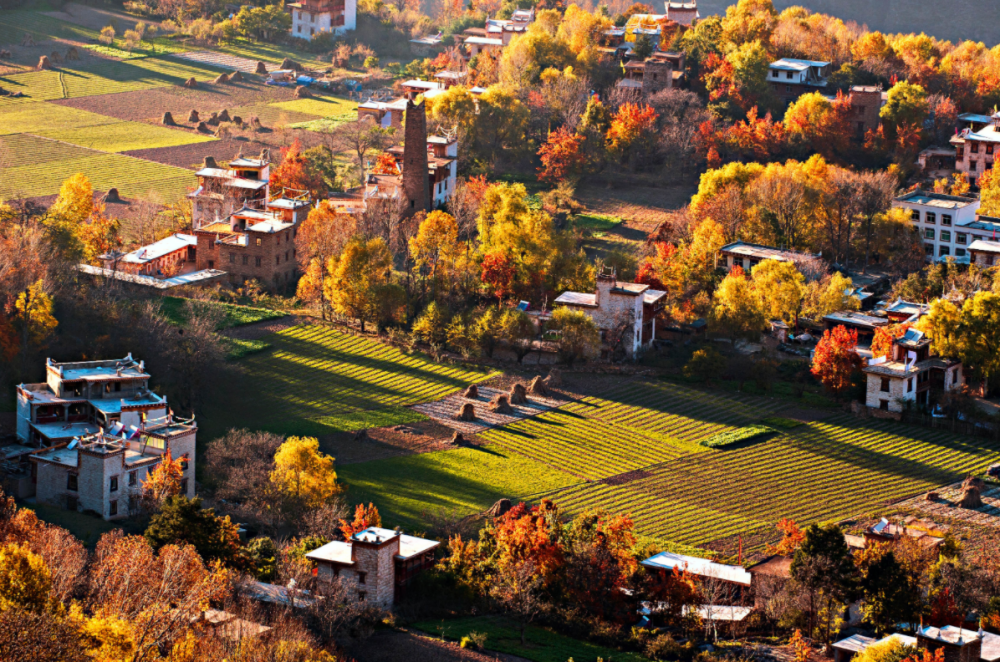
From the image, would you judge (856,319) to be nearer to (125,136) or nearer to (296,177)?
(296,177)

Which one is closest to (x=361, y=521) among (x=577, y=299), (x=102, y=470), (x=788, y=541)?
(x=102, y=470)

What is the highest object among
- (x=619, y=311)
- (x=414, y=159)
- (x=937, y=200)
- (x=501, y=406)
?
(x=414, y=159)

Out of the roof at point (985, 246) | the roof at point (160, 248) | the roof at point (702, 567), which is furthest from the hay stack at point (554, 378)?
the roof at point (985, 246)

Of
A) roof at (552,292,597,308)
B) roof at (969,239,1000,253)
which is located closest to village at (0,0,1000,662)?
roof at (552,292,597,308)

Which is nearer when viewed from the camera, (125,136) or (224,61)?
(125,136)

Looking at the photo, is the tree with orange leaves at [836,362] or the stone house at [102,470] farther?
the tree with orange leaves at [836,362]

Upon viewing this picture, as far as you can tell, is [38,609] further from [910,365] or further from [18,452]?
[910,365]

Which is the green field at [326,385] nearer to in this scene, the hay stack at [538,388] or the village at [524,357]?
the village at [524,357]

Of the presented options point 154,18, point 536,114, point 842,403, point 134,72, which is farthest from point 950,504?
point 154,18
